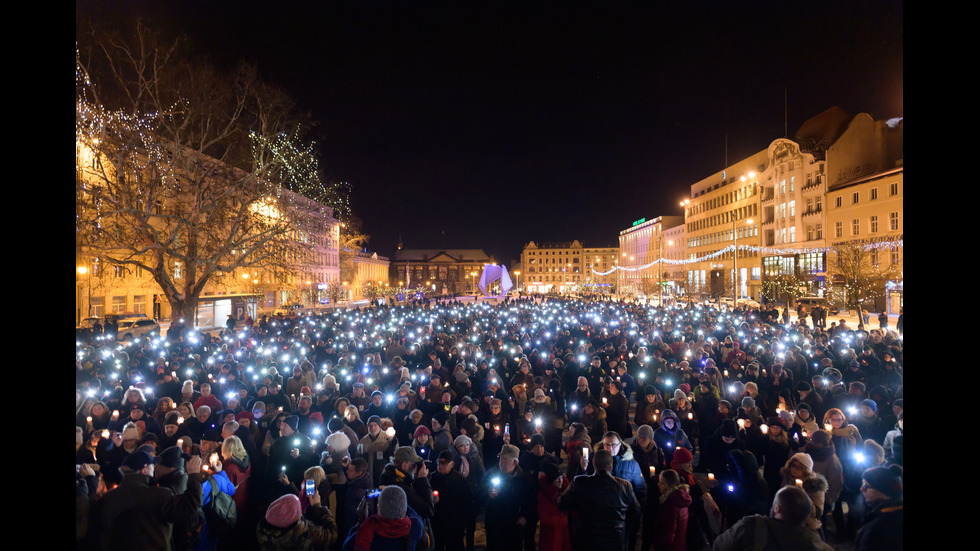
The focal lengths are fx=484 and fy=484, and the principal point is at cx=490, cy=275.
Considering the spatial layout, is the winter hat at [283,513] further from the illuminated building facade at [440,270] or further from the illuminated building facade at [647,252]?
the illuminated building facade at [440,270]

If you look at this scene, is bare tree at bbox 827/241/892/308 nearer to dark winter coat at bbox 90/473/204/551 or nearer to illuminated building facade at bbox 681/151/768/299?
illuminated building facade at bbox 681/151/768/299

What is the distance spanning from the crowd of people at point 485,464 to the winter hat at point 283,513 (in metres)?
0.01

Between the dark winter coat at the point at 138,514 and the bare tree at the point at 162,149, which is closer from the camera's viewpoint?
the dark winter coat at the point at 138,514

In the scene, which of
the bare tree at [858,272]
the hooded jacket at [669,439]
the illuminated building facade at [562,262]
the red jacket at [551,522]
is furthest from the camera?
the illuminated building facade at [562,262]

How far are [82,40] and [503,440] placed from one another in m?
20.9

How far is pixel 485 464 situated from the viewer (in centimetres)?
750

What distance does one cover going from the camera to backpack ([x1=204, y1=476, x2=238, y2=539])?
176 inches

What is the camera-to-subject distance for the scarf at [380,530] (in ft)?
12.1

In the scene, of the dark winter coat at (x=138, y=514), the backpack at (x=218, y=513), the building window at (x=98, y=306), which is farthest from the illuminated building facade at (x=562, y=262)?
the dark winter coat at (x=138, y=514)

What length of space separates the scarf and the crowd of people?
10 mm
